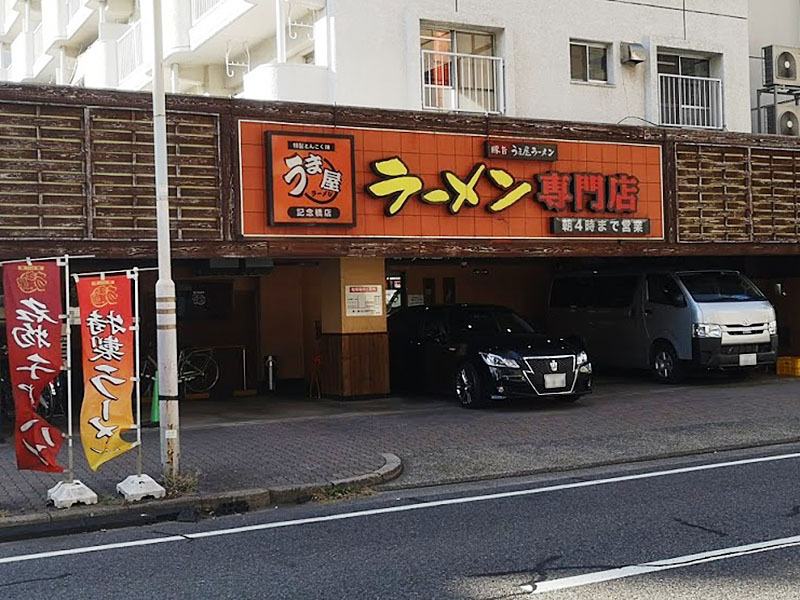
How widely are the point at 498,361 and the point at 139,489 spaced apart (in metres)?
6.91

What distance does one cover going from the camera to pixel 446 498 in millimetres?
9312

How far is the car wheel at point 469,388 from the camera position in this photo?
15156 millimetres

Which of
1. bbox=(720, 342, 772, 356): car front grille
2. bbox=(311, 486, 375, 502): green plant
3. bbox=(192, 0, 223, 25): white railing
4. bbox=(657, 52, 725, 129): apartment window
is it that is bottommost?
bbox=(311, 486, 375, 502): green plant

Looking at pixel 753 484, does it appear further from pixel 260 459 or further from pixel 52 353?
pixel 52 353

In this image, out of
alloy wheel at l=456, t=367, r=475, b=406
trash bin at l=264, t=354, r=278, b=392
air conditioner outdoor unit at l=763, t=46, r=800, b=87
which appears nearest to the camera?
alloy wheel at l=456, t=367, r=475, b=406

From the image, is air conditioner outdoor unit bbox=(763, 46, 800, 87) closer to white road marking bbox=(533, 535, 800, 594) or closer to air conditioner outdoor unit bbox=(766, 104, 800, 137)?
air conditioner outdoor unit bbox=(766, 104, 800, 137)

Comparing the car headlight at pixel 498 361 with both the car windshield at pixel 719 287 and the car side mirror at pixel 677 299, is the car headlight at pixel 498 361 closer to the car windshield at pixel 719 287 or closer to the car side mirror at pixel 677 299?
the car side mirror at pixel 677 299

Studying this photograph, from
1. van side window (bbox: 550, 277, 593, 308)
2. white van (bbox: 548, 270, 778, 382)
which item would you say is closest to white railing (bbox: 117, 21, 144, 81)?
van side window (bbox: 550, 277, 593, 308)

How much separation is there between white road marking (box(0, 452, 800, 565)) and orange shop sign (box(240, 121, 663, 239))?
20.4 ft

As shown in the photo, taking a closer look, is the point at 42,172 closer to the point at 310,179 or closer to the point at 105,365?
the point at 310,179

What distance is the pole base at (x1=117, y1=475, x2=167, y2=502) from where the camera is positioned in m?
9.09

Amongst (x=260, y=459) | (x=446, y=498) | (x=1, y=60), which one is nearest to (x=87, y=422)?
(x=260, y=459)

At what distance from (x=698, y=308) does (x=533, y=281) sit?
6.29 meters

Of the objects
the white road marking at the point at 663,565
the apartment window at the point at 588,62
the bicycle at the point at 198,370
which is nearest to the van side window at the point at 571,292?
the apartment window at the point at 588,62
